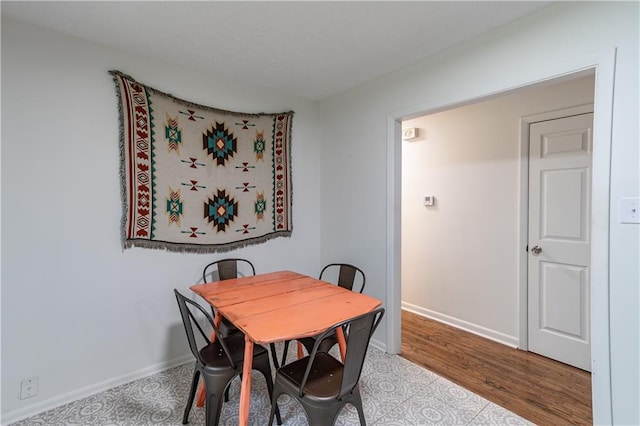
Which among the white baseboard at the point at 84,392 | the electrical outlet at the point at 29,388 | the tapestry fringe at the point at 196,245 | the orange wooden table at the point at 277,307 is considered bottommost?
the white baseboard at the point at 84,392

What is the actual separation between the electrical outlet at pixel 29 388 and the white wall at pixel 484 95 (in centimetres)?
236

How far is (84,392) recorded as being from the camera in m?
2.00

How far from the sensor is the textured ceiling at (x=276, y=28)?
170cm

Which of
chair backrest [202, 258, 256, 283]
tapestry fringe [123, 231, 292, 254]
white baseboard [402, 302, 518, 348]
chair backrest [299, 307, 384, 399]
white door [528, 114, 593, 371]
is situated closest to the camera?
chair backrest [299, 307, 384, 399]

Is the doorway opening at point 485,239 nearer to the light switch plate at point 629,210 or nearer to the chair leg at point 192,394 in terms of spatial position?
the light switch plate at point 629,210

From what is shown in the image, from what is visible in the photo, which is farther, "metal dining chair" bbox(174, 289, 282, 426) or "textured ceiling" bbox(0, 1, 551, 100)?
"textured ceiling" bbox(0, 1, 551, 100)

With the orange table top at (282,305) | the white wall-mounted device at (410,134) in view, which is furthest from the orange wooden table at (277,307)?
the white wall-mounted device at (410,134)

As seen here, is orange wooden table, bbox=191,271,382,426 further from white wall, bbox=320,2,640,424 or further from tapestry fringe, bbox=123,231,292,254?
white wall, bbox=320,2,640,424

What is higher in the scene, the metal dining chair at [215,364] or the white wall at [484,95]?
the white wall at [484,95]

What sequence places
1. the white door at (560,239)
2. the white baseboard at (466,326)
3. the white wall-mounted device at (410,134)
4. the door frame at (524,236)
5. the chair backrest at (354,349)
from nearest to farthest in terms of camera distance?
the chair backrest at (354,349) < the white door at (560,239) < the door frame at (524,236) < the white baseboard at (466,326) < the white wall-mounted device at (410,134)

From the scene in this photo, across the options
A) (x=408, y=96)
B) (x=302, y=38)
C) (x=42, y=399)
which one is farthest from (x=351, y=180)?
(x=42, y=399)

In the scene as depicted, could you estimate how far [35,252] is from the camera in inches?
72.7

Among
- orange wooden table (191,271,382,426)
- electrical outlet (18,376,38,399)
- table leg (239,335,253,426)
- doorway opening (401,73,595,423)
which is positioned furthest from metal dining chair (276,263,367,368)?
electrical outlet (18,376,38,399)

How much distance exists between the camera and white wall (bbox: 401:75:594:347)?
271cm
